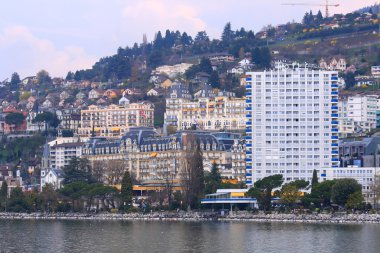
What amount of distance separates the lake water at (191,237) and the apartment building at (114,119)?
6699 cm

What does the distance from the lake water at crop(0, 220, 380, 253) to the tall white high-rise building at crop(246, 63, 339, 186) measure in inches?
891

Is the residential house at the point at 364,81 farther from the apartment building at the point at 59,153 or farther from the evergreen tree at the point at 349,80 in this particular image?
the apartment building at the point at 59,153

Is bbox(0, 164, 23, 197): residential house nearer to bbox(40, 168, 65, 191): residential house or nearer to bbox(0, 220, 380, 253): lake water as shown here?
bbox(40, 168, 65, 191): residential house

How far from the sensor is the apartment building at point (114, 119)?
190375mm

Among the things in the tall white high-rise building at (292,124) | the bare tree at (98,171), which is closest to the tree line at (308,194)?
the tall white high-rise building at (292,124)

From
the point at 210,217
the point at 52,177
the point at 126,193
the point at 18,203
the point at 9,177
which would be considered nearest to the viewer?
the point at 210,217

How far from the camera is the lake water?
93.9 m

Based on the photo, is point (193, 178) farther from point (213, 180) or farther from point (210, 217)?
point (210, 217)

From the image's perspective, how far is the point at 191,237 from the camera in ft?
339

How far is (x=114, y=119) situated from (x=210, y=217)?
6639 cm

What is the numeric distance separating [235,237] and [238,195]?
101ft

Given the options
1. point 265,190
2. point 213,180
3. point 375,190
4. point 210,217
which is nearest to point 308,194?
point 265,190

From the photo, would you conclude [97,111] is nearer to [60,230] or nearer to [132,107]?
[132,107]

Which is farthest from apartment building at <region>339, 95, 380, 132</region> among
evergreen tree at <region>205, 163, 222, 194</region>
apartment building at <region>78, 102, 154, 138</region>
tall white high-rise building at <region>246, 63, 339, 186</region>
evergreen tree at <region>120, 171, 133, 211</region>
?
evergreen tree at <region>120, 171, 133, 211</region>
